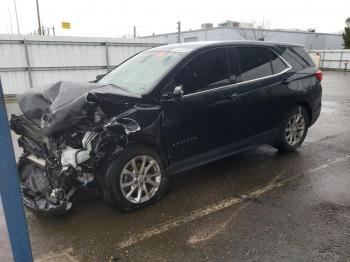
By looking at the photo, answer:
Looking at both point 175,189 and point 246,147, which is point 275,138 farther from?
point 175,189

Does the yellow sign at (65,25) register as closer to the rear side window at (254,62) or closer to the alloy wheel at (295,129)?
the rear side window at (254,62)

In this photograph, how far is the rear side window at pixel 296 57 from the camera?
548 cm

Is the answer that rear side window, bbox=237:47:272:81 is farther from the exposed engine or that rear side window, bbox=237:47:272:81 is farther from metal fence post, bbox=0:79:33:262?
metal fence post, bbox=0:79:33:262

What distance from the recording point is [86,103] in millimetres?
3352

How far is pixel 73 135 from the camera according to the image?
3439 millimetres

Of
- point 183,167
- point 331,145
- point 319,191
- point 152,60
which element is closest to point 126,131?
point 183,167

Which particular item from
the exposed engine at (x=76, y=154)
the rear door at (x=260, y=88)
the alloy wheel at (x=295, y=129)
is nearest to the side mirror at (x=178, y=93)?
the exposed engine at (x=76, y=154)

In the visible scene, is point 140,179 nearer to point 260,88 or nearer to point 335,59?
point 260,88

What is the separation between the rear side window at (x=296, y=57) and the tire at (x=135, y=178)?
2.95 meters

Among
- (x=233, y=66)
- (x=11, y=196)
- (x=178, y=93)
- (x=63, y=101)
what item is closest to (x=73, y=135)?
(x=63, y=101)

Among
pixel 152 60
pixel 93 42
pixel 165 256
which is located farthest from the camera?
pixel 93 42

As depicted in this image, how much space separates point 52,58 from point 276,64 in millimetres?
11038

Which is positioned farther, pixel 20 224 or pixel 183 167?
pixel 183 167

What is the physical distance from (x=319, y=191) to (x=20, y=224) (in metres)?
3.47
